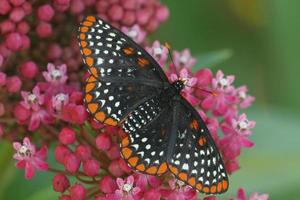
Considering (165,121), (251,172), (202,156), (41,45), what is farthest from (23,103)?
(251,172)

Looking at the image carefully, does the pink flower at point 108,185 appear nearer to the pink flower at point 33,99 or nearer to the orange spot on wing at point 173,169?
the orange spot on wing at point 173,169

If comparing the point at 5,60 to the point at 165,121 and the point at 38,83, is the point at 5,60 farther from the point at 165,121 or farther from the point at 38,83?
the point at 165,121

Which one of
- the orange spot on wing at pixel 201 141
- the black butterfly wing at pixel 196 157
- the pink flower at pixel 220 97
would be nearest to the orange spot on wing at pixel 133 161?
the black butterfly wing at pixel 196 157

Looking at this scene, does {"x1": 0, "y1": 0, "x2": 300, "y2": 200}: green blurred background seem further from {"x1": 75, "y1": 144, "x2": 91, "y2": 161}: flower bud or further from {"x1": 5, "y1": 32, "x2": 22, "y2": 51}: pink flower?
{"x1": 5, "y1": 32, "x2": 22, "y2": 51}: pink flower

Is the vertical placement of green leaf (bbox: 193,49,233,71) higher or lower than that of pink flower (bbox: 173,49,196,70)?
higher

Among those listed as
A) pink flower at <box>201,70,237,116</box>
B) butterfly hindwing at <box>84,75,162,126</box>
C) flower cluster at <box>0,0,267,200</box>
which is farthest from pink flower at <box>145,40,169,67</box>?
butterfly hindwing at <box>84,75,162,126</box>
